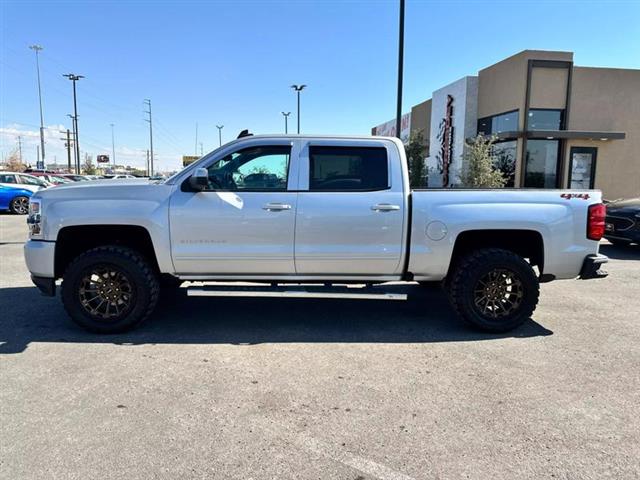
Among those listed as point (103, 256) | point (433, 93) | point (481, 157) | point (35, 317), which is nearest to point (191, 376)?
point (103, 256)

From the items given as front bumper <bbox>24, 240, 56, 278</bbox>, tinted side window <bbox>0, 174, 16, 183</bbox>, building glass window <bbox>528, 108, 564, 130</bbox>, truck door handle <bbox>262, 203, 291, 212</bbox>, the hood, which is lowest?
front bumper <bbox>24, 240, 56, 278</bbox>

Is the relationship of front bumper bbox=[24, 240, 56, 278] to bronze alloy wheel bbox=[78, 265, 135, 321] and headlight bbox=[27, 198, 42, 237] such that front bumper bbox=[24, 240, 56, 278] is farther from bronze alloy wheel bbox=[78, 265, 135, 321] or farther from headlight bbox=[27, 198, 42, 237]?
bronze alloy wheel bbox=[78, 265, 135, 321]

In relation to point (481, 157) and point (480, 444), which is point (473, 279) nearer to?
point (480, 444)

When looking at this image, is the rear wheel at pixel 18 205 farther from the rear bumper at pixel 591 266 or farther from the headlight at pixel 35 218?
the rear bumper at pixel 591 266

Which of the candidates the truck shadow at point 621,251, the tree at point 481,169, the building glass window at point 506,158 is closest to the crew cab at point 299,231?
the truck shadow at point 621,251

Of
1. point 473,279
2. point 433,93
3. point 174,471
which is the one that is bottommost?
point 174,471

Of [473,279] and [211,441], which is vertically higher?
[473,279]

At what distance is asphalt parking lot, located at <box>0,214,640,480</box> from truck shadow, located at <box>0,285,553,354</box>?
0.03 metres

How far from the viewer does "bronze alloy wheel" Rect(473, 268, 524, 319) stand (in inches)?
198

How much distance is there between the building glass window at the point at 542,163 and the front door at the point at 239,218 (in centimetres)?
1580

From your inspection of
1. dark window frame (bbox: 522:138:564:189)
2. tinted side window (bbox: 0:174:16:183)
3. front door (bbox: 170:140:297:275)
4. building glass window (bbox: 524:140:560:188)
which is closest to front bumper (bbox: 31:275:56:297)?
front door (bbox: 170:140:297:275)

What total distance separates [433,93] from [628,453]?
967 inches

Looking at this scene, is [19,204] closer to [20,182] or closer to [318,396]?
[20,182]

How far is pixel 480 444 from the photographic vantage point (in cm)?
301
